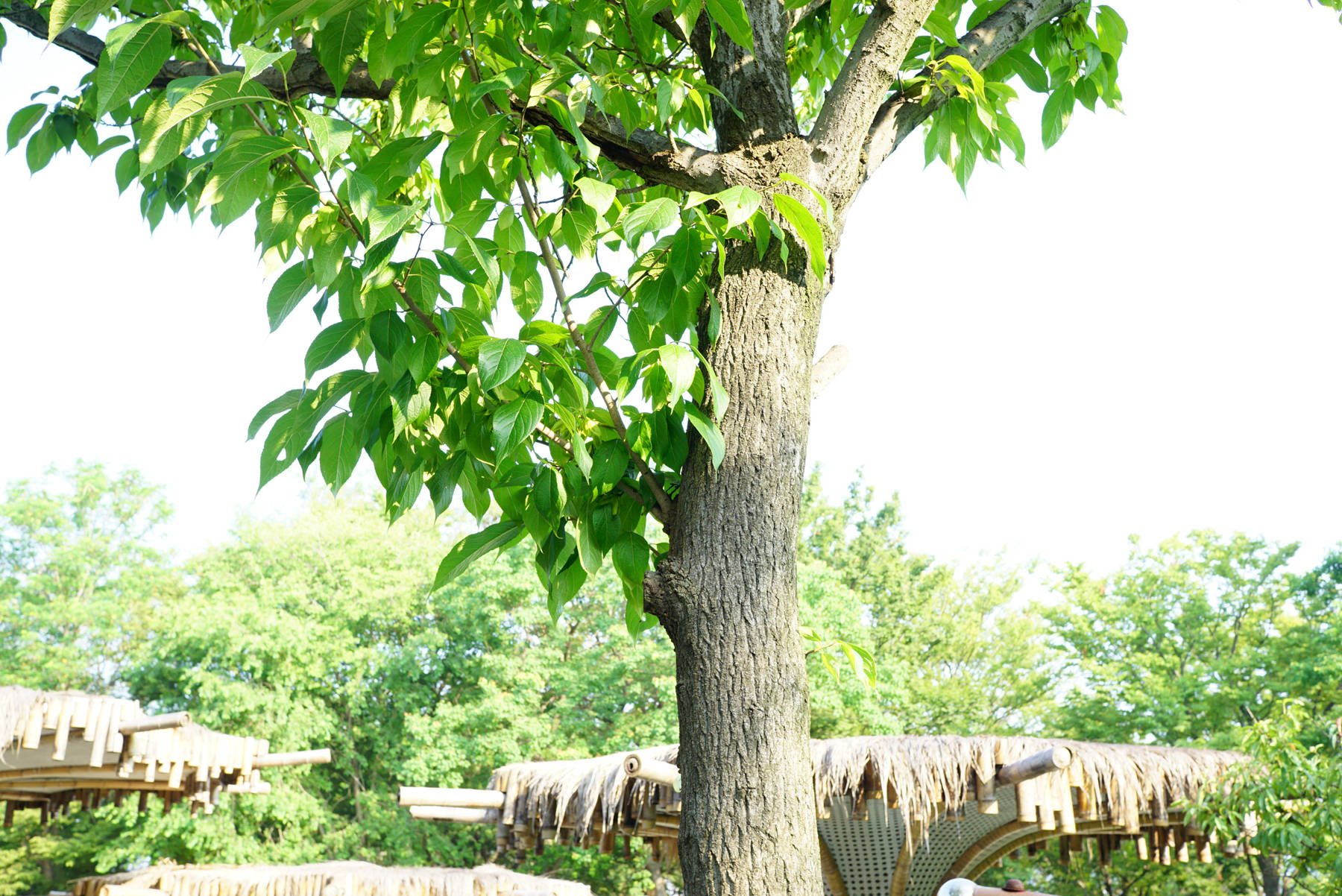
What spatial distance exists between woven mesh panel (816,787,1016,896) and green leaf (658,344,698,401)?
6960 mm

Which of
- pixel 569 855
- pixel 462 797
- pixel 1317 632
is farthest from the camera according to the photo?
pixel 569 855

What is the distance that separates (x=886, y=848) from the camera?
7723 millimetres

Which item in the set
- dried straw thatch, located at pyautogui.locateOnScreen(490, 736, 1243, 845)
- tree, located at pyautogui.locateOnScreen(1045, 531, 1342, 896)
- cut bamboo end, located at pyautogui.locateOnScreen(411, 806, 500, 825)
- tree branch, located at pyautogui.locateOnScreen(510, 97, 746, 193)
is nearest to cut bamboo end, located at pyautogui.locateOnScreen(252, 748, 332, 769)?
cut bamboo end, located at pyautogui.locateOnScreen(411, 806, 500, 825)

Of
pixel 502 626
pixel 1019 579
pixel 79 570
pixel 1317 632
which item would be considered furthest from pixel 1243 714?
pixel 79 570

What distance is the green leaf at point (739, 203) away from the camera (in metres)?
1.25

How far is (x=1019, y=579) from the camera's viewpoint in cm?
2728

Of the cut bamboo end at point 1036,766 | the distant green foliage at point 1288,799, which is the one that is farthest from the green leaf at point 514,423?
the cut bamboo end at point 1036,766

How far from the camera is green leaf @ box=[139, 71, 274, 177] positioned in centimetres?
111

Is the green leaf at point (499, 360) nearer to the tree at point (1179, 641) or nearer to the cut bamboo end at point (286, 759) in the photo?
the cut bamboo end at point (286, 759)

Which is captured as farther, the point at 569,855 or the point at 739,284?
the point at 569,855

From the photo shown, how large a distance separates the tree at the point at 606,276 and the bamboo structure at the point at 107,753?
6668 millimetres

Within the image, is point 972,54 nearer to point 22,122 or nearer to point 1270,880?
point 22,122

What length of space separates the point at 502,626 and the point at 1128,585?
13.9 m

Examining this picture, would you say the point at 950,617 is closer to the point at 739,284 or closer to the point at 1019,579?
the point at 1019,579
